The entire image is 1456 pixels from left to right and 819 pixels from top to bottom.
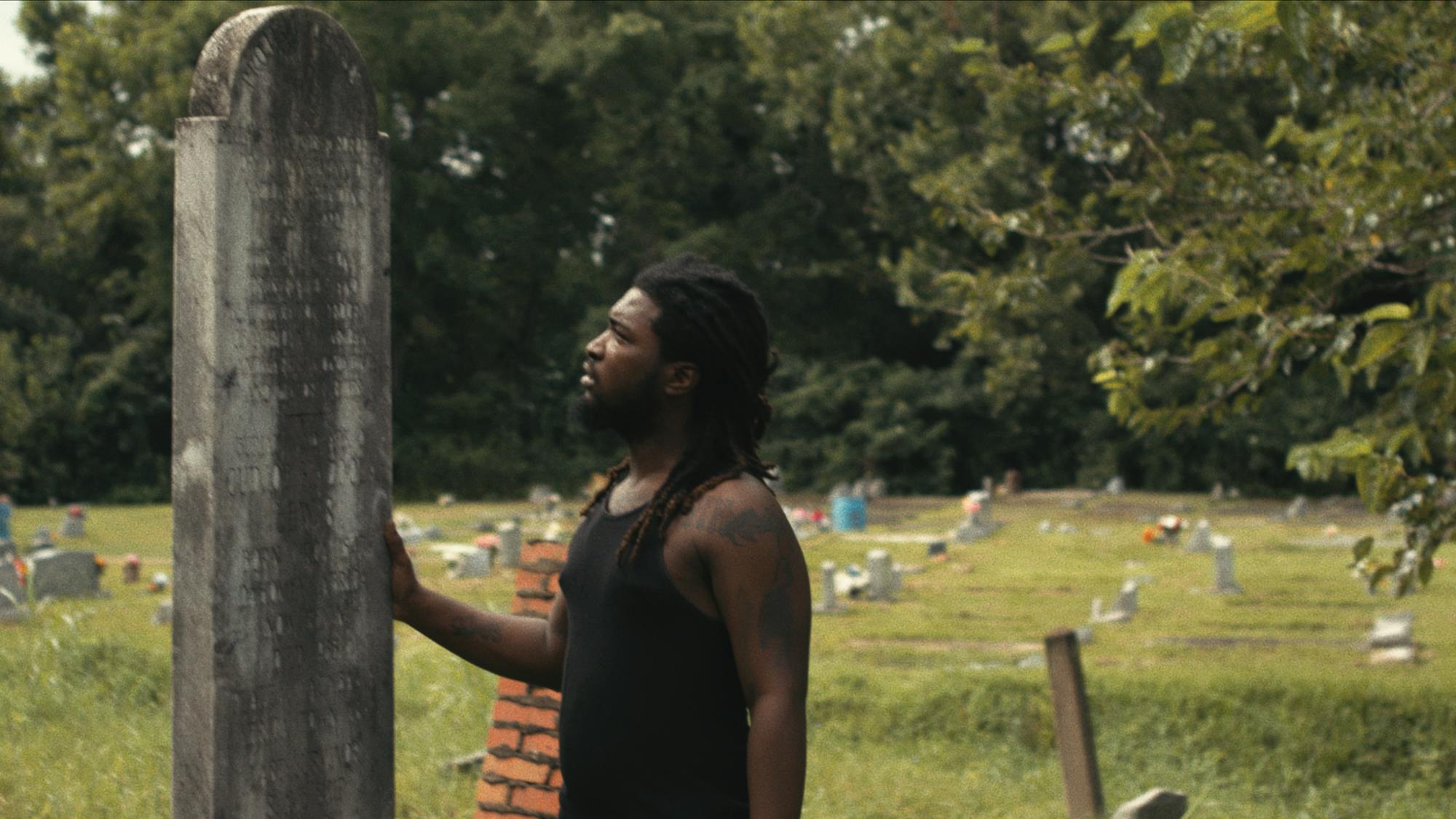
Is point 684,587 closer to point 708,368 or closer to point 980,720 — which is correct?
point 708,368

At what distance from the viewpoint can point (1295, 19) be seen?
3.68 m

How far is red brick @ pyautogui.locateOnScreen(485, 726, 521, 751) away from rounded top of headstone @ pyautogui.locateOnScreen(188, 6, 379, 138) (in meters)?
2.98

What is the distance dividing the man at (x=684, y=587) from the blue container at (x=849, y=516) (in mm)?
20880

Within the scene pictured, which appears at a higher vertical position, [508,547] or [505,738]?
[505,738]

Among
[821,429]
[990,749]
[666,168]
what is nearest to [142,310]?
[666,168]

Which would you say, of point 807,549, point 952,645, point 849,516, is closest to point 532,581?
point 952,645

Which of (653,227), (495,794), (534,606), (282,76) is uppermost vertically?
(653,227)

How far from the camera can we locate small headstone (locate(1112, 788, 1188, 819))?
5.58 meters

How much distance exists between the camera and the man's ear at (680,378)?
2.56 meters

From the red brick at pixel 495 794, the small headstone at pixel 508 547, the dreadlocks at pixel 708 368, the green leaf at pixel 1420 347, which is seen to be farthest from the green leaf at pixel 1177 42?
the small headstone at pixel 508 547

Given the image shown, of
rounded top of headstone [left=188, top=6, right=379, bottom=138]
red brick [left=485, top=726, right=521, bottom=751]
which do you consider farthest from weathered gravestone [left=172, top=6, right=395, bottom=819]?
red brick [left=485, top=726, right=521, bottom=751]

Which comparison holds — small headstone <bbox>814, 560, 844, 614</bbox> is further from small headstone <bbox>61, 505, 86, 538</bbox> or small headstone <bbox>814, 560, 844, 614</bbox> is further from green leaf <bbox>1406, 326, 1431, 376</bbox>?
small headstone <bbox>61, 505, 86, 538</bbox>

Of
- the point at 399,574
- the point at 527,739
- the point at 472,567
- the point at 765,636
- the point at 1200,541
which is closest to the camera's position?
the point at 765,636

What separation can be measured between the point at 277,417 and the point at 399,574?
0.41 m
